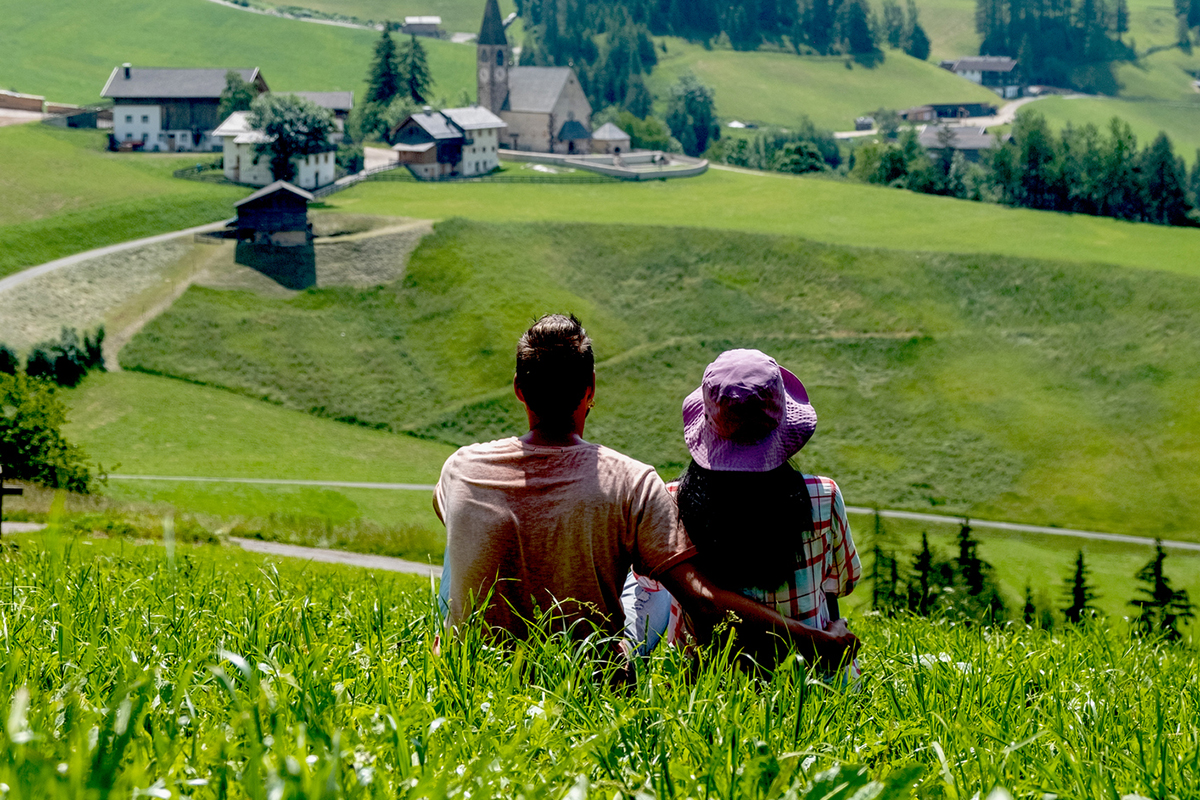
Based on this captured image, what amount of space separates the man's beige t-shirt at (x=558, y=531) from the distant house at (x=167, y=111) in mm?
92428

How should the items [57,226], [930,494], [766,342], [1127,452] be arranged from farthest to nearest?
[57,226], [766,342], [1127,452], [930,494]

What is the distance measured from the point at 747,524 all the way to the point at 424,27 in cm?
16996

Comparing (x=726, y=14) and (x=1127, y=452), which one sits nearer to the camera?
(x=1127, y=452)

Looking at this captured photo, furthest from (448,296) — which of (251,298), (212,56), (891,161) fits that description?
(212,56)

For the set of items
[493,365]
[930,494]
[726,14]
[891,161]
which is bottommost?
[930,494]

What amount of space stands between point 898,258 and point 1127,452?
69.5 feet

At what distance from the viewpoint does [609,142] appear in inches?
4149

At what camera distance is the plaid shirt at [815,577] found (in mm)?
4488

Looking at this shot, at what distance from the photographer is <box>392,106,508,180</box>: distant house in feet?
276

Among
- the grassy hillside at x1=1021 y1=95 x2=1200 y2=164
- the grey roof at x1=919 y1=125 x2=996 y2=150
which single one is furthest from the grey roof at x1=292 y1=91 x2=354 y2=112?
the grassy hillside at x1=1021 y1=95 x2=1200 y2=164

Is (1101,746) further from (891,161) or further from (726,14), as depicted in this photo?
(726,14)

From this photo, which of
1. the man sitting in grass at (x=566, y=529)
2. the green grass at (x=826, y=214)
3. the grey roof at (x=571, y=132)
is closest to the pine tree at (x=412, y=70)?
the grey roof at (x=571, y=132)

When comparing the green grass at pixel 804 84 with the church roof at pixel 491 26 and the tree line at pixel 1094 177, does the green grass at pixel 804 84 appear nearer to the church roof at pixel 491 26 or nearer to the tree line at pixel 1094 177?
the church roof at pixel 491 26

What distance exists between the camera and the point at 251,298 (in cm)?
5584
